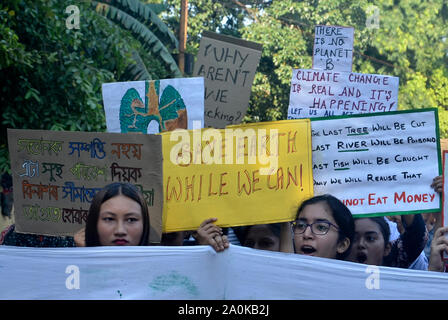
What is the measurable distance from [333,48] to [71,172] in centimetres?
250

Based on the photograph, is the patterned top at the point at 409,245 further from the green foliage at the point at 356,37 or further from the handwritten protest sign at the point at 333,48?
the green foliage at the point at 356,37

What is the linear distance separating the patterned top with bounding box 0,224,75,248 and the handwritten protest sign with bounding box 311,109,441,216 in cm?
160

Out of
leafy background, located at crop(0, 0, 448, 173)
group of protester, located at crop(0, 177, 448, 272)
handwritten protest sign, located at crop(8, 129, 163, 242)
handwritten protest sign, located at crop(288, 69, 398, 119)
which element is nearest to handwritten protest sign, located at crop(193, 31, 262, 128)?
handwritten protest sign, located at crop(288, 69, 398, 119)

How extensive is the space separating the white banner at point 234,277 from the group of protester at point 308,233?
12 centimetres

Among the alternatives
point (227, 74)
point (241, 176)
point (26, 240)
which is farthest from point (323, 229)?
point (227, 74)

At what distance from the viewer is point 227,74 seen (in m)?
5.20

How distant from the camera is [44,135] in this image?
376cm

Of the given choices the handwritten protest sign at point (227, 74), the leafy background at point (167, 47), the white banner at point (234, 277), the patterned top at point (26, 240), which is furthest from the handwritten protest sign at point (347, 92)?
the leafy background at point (167, 47)

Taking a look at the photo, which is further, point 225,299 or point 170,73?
point 170,73

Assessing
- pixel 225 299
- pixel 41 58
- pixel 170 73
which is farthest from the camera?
pixel 170 73
